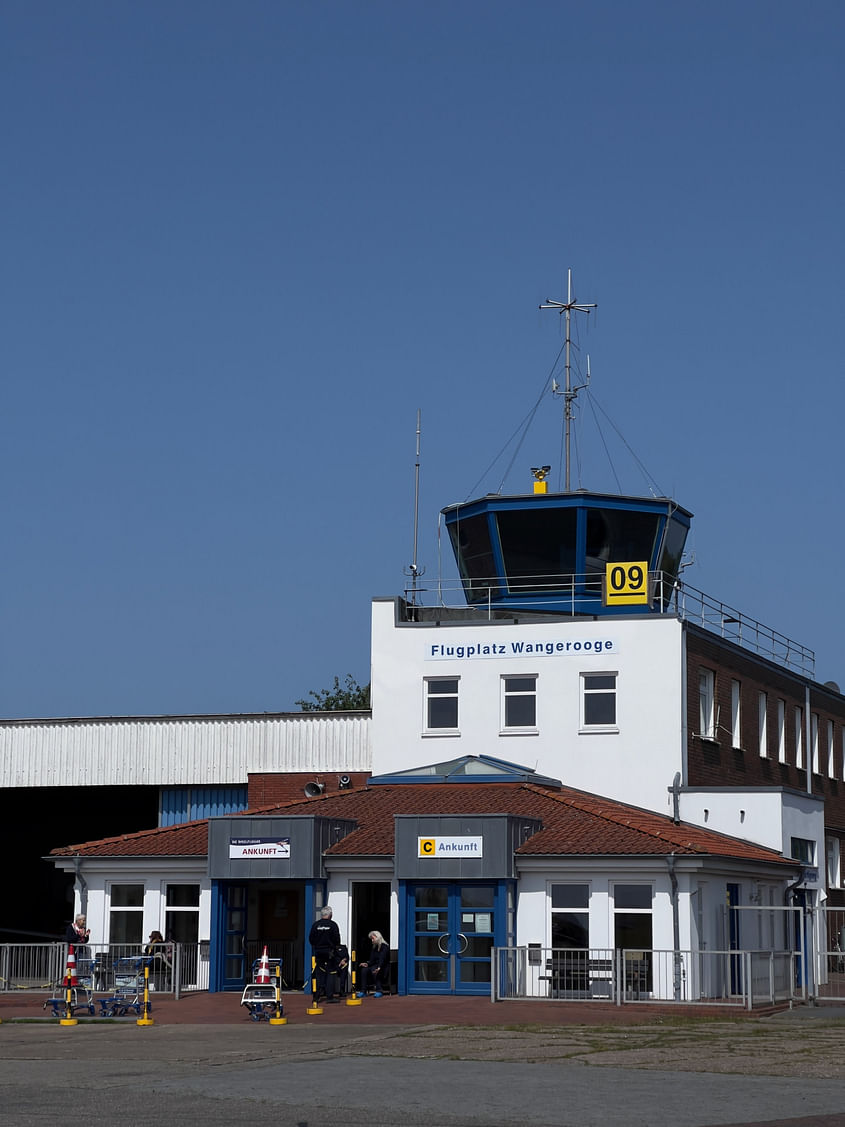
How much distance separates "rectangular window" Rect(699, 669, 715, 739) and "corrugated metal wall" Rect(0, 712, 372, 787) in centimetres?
895

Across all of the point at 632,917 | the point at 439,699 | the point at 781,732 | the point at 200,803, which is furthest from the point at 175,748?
the point at 632,917

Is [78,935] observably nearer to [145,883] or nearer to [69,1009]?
[145,883]

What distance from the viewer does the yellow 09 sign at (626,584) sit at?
40.9 meters

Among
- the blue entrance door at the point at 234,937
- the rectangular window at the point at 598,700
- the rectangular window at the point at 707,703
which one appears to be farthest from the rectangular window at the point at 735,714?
the blue entrance door at the point at 234,937

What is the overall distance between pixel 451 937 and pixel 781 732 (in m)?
18.1

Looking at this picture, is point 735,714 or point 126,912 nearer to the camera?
point 126,912

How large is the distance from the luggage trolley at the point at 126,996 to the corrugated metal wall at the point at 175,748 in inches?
609

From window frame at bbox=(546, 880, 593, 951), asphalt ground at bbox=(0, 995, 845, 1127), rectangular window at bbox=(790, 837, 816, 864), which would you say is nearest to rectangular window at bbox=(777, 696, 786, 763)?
rectangular window at bbox=(790, 837, 816, 864)

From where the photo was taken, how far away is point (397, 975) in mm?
32062

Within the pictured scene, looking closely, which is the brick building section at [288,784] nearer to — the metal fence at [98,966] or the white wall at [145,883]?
the white wall at [145,883]

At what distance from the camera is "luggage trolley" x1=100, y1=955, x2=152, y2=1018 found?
1088 inches

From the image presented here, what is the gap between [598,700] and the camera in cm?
3934

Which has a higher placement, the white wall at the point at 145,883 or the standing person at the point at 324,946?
the white wall at the point at 145,883

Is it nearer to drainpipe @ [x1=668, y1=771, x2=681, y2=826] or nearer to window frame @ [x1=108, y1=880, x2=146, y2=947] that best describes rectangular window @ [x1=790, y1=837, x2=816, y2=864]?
drainpipe @ [x1=668, y1=771, x2=681, y2=826]
